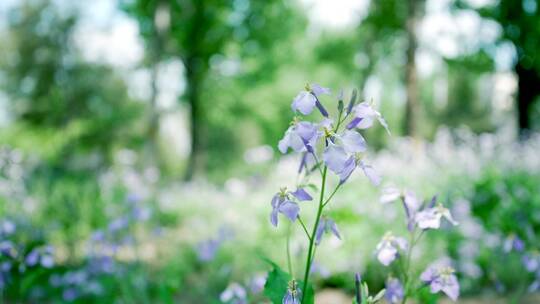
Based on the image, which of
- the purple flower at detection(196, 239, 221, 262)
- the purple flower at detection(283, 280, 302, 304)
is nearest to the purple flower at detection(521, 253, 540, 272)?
the purple flower at detection(283, 280, 302, 304)

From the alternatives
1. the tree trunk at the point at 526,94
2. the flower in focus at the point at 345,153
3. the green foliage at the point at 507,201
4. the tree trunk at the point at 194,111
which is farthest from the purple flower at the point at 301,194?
the tree trunk at the point at 526,94

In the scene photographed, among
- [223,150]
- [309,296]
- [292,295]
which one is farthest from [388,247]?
[223,150]

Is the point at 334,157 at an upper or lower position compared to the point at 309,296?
upper

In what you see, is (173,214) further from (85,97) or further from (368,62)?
(85,97)

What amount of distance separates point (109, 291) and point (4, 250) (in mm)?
1731

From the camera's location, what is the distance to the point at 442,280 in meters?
1.53

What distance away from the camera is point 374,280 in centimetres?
390

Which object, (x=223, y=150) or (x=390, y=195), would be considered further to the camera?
(x=223, y=150)

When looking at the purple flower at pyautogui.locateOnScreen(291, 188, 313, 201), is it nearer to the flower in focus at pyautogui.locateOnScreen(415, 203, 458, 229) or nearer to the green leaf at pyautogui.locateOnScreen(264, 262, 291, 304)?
the green leaf at pyautogui.locateOnScreen(264, 262, 291, 304)

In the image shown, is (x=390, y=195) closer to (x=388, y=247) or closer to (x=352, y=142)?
(x=388, y=247)

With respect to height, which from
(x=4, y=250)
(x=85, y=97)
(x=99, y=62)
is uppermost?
(x=4, y=250)

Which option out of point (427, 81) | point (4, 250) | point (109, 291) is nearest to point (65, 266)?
point (109, 291)

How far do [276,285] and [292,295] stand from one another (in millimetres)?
162

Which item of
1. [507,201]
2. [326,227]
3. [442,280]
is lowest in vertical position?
[507,201]
